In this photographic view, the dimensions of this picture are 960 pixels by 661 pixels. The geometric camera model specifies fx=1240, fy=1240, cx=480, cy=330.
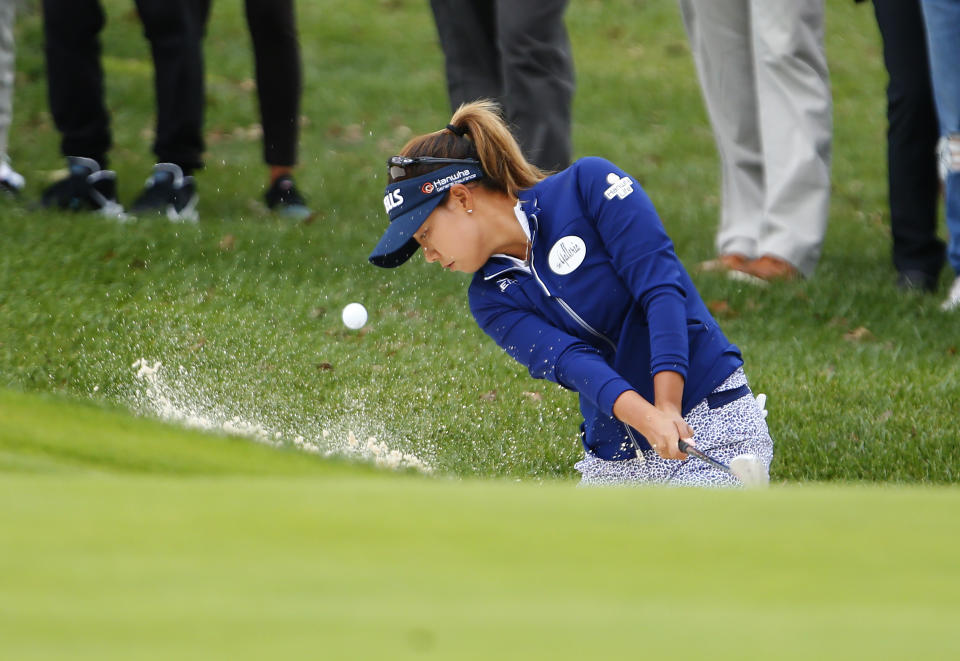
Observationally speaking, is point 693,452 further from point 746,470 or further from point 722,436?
point 722,436

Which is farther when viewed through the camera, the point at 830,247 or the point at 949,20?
the point at 830,247

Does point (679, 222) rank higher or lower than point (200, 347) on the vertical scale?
lower

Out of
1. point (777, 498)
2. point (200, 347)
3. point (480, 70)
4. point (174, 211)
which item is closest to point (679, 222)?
point (480, 70)

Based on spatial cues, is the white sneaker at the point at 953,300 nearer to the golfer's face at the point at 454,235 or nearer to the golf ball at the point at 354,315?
the golf ball at the point at 354,315

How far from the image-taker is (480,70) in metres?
5.26

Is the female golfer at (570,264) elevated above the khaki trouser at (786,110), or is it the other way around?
the female golfer at (570,264)

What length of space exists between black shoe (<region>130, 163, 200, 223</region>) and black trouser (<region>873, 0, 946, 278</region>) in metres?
2.99

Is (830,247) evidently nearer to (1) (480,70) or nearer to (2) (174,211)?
(1) (480,70)

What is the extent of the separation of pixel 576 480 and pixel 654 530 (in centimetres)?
220

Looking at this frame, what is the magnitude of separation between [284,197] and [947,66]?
2.94 m

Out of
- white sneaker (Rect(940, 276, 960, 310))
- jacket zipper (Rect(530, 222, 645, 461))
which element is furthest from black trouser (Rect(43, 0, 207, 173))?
white sneaker (Rect(940, 276, 960, 310))

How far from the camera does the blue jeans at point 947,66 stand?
14.2ft

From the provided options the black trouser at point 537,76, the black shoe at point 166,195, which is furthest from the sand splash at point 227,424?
the black shoe at point 166,195

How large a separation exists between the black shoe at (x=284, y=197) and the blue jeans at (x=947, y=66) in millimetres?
2783
